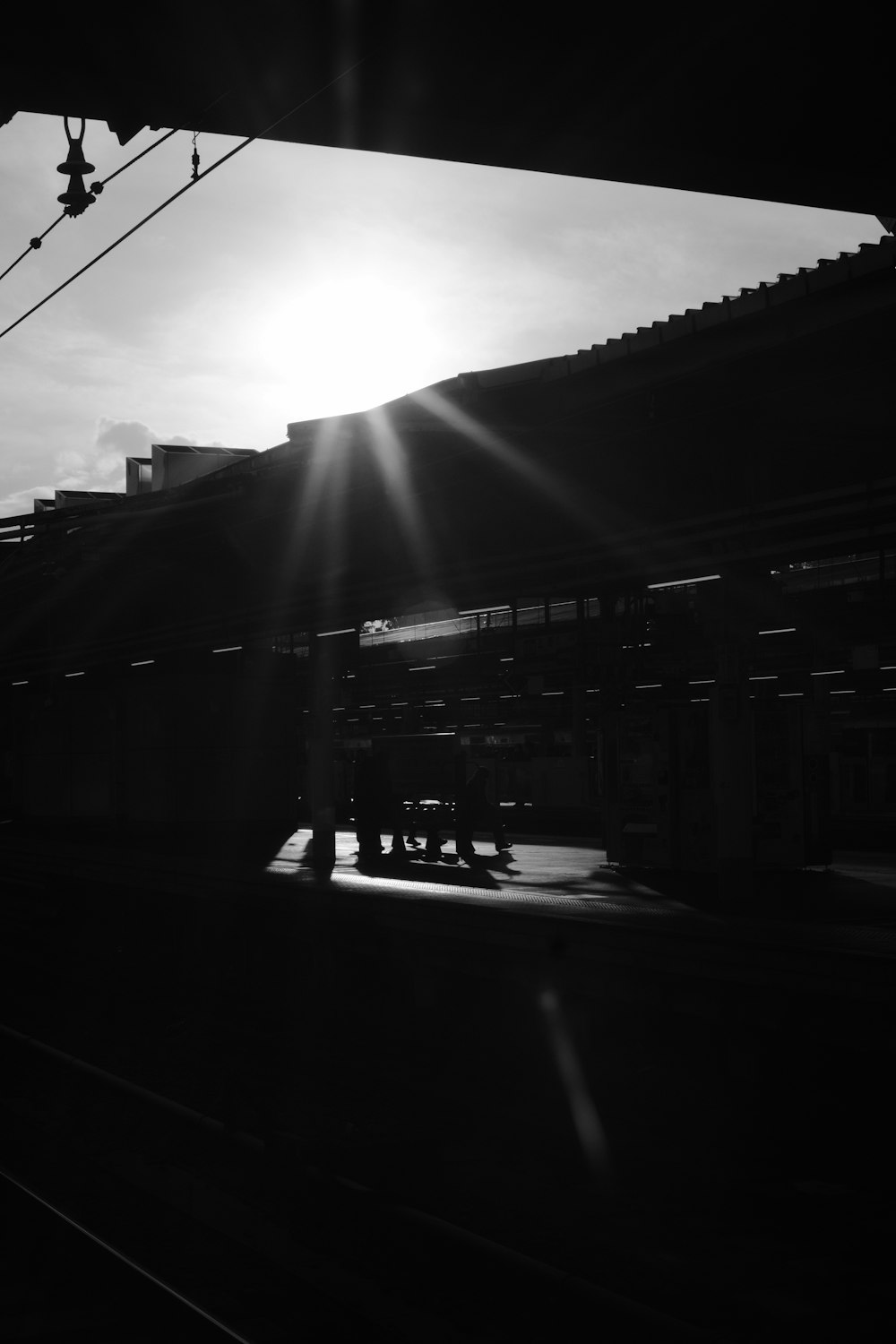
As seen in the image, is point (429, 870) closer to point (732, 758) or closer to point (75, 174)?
point (732, 758)

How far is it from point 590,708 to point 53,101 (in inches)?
1145

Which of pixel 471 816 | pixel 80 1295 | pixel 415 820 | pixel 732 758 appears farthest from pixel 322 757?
pixel 80 1295

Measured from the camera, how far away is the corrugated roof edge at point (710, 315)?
10023 millimetres

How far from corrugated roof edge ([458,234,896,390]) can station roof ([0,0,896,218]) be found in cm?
286

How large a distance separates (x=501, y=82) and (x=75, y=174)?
2.26 m

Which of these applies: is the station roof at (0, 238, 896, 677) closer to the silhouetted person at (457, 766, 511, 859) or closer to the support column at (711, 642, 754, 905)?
the support column at (711, 642, 754, 905)

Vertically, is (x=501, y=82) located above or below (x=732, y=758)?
above

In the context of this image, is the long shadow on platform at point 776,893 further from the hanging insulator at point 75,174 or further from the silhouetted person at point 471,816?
the hanging insulator at point 75,174

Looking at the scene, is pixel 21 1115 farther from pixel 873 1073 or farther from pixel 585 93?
pixel 585 93

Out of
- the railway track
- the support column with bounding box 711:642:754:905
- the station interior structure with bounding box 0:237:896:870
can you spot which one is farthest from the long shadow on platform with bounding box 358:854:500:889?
the railway track

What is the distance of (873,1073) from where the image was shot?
30.1ft

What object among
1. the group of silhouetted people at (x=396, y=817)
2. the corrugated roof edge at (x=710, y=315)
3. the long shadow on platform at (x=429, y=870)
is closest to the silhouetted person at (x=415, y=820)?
the group of silhouetted people at (x=396, y=817)

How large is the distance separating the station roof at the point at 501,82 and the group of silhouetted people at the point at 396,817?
12362 millimetres

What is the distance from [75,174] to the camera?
6.85 metres
